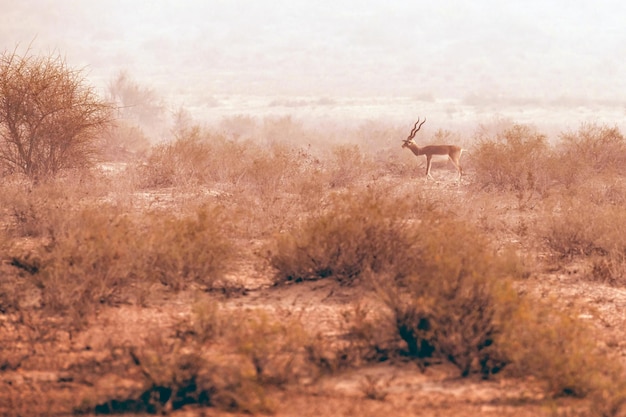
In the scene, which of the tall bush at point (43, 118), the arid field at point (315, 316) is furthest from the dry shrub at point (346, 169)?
the arid field at point (315, 316)

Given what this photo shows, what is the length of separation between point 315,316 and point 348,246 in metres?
0.96

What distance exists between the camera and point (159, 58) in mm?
87188

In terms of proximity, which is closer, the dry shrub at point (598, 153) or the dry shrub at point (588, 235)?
the dry shrub at point (588, 235)

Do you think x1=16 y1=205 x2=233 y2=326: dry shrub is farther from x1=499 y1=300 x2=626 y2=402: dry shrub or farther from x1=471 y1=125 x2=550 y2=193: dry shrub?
x1=471 y1=125 x2=550 y2=193: dry shrub

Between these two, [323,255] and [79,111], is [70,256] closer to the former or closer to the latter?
[323,255]

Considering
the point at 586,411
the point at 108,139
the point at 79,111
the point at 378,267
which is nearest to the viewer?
the point at 586,411

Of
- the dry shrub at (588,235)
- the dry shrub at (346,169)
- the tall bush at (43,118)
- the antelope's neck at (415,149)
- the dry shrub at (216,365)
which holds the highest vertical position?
the tall bush at (43,118)

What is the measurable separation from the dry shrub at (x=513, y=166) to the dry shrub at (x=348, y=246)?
685cm

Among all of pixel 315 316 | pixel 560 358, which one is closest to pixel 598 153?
pixel 315 316

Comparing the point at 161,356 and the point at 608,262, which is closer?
the point at 161,356

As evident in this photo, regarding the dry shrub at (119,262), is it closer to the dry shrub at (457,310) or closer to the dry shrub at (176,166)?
the dry shrub at (457,310)

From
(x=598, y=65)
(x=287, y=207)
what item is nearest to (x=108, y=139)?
(x=287, y=207)

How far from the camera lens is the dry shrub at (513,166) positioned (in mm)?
14211

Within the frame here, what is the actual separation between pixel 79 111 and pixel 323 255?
7.35 metres
